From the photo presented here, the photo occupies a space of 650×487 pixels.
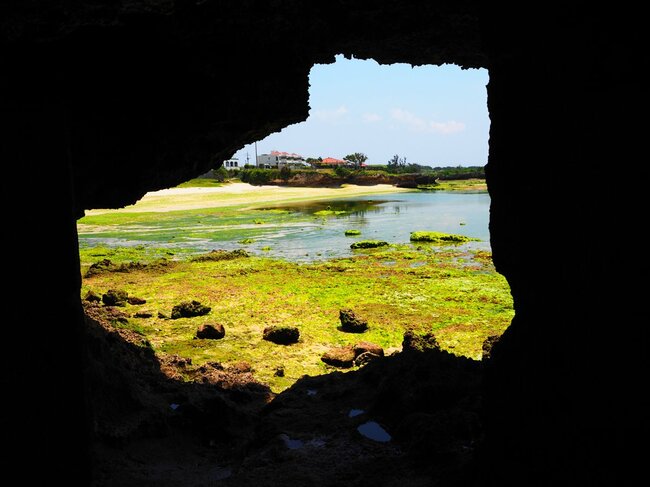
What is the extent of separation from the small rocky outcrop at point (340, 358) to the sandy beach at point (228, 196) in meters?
35.7

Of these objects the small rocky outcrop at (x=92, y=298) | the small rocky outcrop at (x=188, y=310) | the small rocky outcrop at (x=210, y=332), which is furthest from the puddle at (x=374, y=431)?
the small rocky outcrop at (x=92, y=298)

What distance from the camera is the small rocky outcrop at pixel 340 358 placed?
1052cm

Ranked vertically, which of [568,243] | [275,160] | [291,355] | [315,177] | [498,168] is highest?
[275,160]

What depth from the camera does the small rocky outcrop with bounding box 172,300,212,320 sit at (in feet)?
45.8

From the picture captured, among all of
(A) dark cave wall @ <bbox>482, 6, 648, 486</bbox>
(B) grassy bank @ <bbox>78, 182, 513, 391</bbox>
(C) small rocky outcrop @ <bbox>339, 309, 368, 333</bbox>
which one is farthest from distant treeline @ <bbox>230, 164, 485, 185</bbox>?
(A) dark cave wall @ <bbox>482, 6, 648, 486</bbox>

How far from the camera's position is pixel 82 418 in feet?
17.1

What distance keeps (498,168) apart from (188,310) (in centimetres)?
1118

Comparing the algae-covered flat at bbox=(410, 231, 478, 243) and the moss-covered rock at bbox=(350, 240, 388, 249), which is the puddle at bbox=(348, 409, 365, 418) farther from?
the algae-covered flat at bbox=(410, 231, 478, 243)

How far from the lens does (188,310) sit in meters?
14.1

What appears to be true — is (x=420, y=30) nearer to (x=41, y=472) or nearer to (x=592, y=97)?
(x=592, y=97)

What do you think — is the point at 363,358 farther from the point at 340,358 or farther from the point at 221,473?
the point at 221,473

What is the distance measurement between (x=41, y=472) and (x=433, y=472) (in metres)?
4.15

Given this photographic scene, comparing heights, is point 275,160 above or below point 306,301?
above

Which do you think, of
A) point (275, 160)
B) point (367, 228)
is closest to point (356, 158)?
point (275, 160)
